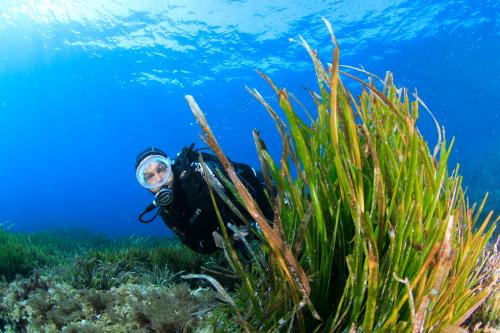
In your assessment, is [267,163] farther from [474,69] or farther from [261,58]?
[474,69]

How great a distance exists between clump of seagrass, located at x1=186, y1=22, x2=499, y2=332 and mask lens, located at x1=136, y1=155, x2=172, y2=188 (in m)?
4.26

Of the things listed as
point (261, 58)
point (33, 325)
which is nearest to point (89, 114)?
point (261, 58)

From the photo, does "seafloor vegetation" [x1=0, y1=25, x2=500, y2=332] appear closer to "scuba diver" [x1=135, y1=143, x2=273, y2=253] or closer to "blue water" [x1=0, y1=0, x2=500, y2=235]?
"scuba diver" [x1=135, y1=143, x2=273, y2=253]

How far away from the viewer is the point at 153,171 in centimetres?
584

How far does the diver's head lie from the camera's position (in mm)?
5723

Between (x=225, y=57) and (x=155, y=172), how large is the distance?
31.5 m

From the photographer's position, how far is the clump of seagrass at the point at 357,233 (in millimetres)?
1221

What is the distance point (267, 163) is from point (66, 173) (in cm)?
14599

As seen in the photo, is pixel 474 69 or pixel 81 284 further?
pixel 474 69

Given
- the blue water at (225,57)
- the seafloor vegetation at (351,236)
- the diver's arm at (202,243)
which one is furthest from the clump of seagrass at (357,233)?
the blue water at (225,57)

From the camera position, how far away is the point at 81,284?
14.5 ft

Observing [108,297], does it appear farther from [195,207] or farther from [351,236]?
[195,207]

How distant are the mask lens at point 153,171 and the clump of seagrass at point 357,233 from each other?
4.26 metres

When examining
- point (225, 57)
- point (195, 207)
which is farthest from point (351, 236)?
point (225, 57)
